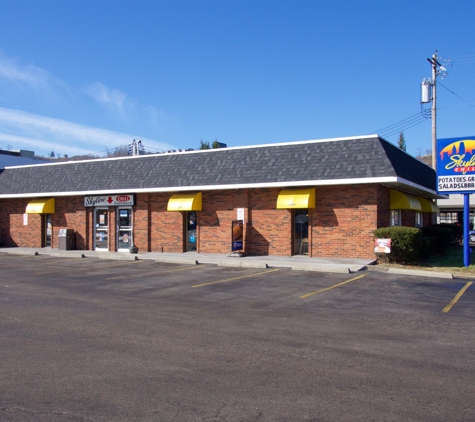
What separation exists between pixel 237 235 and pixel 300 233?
269cm

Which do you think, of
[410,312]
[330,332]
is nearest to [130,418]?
[330,332]

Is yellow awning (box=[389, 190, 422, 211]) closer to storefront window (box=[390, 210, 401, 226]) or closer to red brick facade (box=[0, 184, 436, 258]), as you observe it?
red brick facade (box=[0, 184, 436, 258])

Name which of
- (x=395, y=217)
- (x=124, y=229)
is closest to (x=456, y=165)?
(x=395, y=217)

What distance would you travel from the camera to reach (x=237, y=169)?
67.5 ft

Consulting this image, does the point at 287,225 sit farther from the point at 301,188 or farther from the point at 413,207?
the point at 413,207

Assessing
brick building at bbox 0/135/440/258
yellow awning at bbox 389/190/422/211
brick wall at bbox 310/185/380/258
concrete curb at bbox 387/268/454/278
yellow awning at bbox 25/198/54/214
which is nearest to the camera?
concrete curb at bbox 387/268/454/278

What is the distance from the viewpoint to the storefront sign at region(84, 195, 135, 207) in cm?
2339

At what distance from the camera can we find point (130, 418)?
14.5 feet

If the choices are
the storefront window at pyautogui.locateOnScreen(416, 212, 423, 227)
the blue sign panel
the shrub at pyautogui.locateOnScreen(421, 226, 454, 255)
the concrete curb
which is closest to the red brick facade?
the shrub at pyautogui.locateOnScreen(421, 226, 454, 255)

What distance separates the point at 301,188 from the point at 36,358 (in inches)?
557

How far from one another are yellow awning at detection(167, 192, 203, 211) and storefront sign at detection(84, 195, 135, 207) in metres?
2.78

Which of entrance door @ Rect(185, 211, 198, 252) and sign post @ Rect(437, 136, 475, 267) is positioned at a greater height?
sign post @ Rect(437, 136, 475, 267)

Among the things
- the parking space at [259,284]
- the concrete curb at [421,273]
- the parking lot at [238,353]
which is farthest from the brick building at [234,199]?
the parking lot at [238,353]

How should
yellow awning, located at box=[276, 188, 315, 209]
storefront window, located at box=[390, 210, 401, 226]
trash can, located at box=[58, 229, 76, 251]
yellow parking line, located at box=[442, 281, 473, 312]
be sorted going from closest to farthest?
yellow parking line, located at box=[442, 281, 473, 312]
yellow awning, located at box=[276, 188, 315, 209]
storefront window, located at box=[390, 210, 401, 226]
trash can, located at box=[58, 229, 76, 251]
